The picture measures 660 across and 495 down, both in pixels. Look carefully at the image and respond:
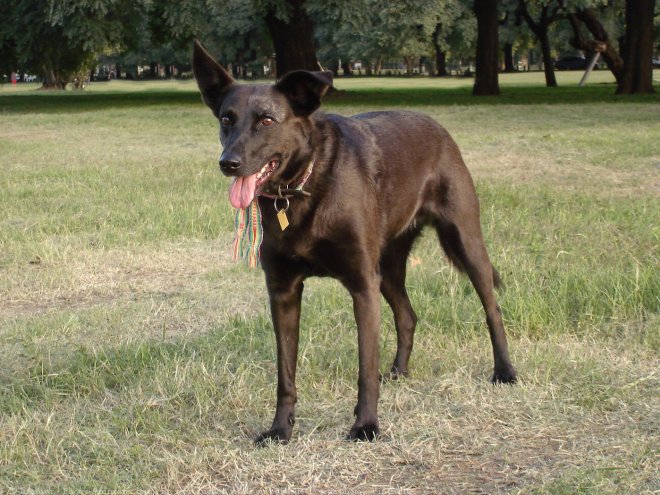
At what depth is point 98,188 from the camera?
11.9 m

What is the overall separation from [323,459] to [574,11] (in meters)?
37.0

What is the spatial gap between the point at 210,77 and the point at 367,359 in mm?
1397

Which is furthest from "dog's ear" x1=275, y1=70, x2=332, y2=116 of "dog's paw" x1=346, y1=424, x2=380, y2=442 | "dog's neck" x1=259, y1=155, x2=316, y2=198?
"dog's paw" x1=346, y1=424, x2=380, y2=442

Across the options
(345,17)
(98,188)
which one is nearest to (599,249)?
(98,188)

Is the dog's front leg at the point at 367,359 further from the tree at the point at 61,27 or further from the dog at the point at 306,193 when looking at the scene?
the tree at the point at 61,27

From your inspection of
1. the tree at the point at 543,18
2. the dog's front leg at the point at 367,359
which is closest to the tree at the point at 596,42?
the tree at the point at 543,18

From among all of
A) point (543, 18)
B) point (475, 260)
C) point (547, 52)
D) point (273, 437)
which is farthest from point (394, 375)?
point (547, 52)

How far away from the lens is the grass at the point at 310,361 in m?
4.02

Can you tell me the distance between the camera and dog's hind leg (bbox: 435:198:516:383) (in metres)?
5.09

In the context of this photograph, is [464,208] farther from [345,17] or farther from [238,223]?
[345,17]

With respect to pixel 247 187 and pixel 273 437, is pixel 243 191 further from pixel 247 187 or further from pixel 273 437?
pixel 273 437

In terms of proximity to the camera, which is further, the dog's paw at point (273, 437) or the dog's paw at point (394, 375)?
the dog's paw at point (394, 375)

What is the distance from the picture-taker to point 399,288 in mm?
5352

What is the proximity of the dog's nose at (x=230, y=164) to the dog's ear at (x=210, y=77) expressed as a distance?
402 mm
